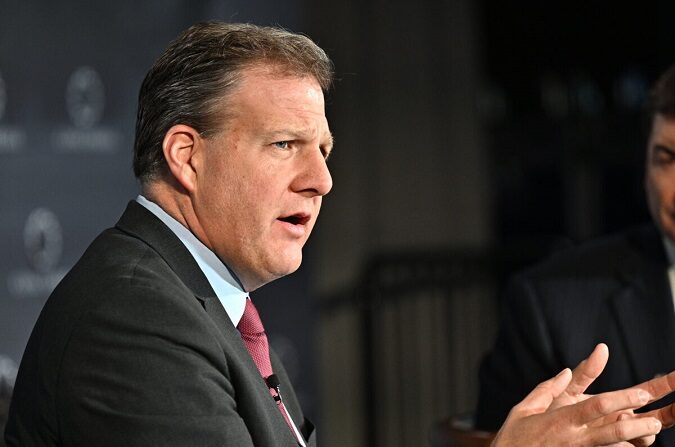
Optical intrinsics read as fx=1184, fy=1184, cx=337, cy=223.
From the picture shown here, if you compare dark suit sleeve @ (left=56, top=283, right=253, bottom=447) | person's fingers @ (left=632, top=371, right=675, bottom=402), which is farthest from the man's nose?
person's fingers @ (left=632, top=371, right=675, bottom=402)

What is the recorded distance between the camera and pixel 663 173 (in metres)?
2.91

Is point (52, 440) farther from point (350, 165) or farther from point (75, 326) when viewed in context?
point (350, 165)

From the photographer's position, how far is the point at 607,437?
6.33 ft

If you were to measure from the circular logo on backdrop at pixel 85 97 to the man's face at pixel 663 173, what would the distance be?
175 centimetres

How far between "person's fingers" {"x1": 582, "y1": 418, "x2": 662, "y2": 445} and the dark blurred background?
80.9 inches

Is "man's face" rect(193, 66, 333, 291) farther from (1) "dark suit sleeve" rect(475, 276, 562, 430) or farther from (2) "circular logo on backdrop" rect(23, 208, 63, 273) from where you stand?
(2) "circular logo on backdrop" rect(23, 208, 63, 273)

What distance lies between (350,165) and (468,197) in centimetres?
75

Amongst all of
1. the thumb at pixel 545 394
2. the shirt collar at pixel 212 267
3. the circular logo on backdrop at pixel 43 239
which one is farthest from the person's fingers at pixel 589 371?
the circular logo on backdrop at pixel 43 239

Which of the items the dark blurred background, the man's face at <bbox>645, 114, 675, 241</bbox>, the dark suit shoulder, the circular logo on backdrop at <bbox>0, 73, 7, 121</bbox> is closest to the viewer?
the man's face at <bbox>645, 114, 675, 241</bbox>

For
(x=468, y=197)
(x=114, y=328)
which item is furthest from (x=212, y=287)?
(x=468, y=197)

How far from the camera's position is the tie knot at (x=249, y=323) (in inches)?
86.2

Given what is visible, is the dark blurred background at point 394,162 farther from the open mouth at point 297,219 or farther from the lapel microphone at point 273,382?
the open mouth at point 297,219

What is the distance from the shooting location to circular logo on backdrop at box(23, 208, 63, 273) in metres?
3.62

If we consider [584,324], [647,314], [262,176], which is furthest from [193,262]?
[647,314]
